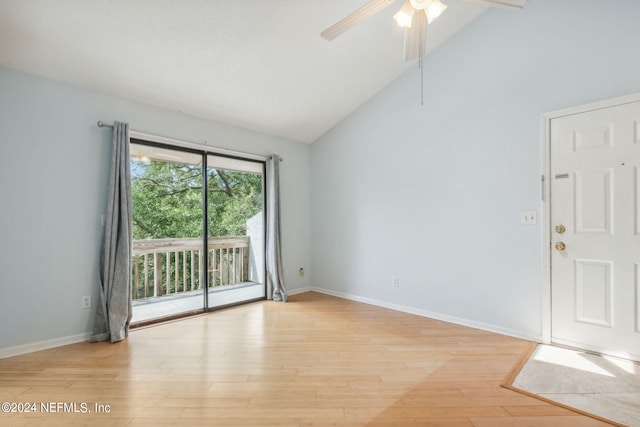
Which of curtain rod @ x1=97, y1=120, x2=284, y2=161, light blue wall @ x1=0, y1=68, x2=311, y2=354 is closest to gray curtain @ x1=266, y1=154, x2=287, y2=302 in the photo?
curtain rod @ x1=97, y1=120, x2=284, y2=161

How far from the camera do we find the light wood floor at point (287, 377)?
1.69 m

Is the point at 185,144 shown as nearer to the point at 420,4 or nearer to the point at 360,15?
the point at 360,15

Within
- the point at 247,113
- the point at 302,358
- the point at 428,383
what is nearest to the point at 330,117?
the point at 247,113

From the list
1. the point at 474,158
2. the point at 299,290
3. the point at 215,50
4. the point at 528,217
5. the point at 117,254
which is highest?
the point at 215,50

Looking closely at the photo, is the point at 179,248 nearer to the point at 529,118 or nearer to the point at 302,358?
the point at 302,358

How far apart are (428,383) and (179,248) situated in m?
3.48

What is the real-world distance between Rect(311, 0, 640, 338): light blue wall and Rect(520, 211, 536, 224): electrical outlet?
4 centimetres

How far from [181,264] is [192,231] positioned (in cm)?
72

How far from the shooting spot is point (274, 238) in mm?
4141

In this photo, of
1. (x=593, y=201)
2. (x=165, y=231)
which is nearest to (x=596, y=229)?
(x=593, y=201)

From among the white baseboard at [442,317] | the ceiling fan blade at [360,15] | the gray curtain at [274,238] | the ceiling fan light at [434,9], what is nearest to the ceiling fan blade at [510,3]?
the ceiling fan light at [434,9]

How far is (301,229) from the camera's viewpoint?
4664mm

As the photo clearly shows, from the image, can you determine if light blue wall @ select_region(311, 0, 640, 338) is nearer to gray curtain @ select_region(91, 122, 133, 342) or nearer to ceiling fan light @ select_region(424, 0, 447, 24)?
ceiling fan light @ select_region(424, 0, 447, 24)

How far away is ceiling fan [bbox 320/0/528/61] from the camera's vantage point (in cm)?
177
